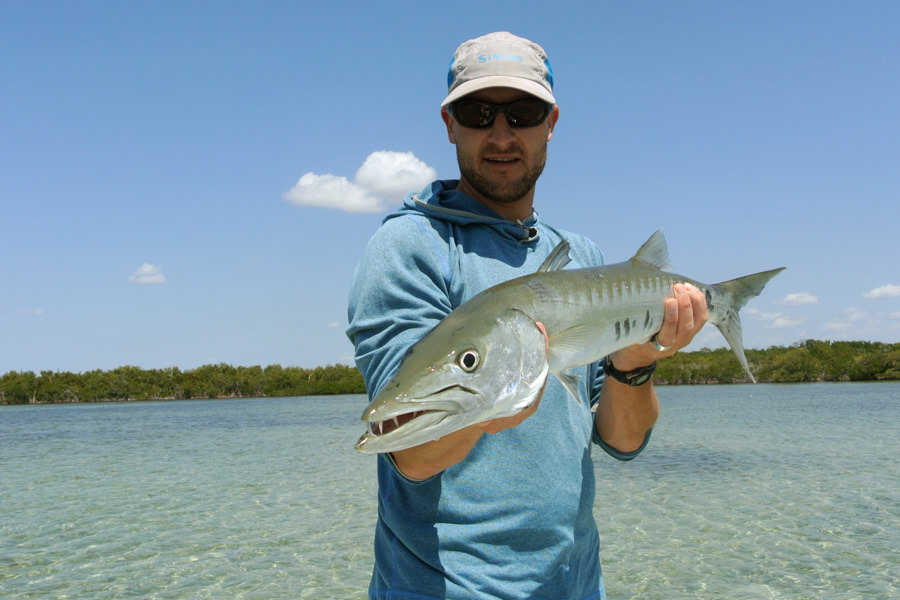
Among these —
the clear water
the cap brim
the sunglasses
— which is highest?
the cap brim

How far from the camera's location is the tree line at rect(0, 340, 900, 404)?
80.5 metres

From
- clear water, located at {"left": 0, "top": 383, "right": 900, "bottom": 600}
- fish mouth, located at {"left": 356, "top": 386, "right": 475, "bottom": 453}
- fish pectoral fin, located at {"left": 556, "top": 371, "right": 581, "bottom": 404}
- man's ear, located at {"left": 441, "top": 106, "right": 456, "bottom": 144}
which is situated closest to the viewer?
fish mouth, located at {"left": 356, "top": 386, "right": 475, "bottom": 453}

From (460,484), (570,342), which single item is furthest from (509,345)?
(460,484)

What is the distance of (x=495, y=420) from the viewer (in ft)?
6.86

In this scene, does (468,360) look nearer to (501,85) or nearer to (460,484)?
(460,484)

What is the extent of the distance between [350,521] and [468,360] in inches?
511

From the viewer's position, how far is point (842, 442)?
77.1 ft

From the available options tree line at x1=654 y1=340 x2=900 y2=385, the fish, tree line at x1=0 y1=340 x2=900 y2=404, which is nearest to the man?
the fish

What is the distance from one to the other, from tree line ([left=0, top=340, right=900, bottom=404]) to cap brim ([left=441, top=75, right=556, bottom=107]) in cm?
7666

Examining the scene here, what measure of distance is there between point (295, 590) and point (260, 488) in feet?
28.8

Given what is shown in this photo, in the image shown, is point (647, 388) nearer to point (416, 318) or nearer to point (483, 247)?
point (483, 247)

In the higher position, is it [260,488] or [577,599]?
[577,599]

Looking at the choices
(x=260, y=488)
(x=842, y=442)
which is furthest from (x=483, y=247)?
(x=842, y=442)

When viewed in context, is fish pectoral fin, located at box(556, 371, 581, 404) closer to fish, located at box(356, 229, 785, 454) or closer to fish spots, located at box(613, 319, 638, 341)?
fish, located at box(356, 229, 785, 454)
